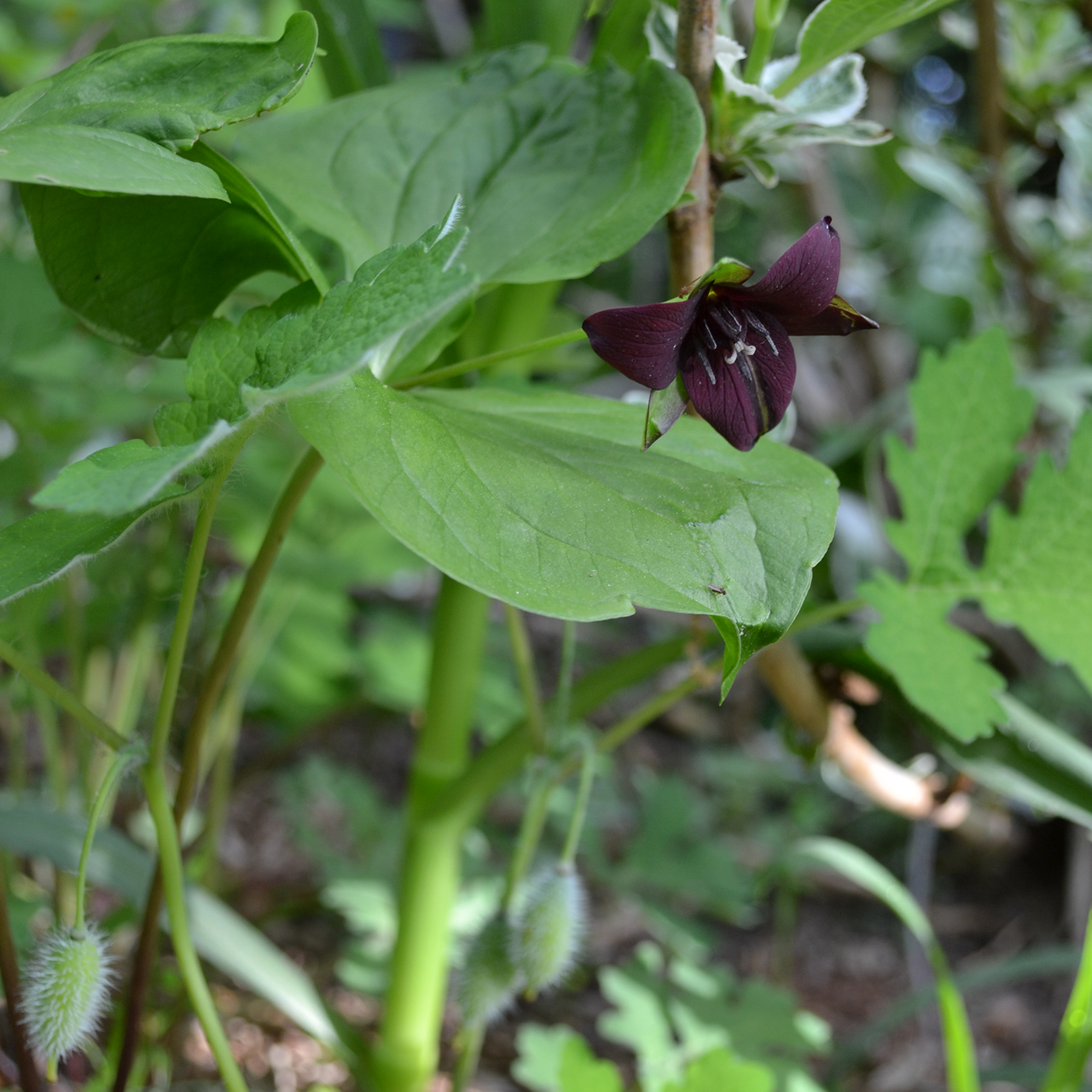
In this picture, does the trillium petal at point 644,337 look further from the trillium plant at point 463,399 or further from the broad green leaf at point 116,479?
the broad green leaf at point 116,479

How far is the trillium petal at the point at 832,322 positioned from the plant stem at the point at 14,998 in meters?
0.62

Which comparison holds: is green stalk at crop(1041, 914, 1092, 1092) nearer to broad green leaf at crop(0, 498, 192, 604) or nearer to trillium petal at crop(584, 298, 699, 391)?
trillium petal at crop(584, 298, 699, 391)

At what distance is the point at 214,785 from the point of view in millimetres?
1180

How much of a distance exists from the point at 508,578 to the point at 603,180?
315 millimetres

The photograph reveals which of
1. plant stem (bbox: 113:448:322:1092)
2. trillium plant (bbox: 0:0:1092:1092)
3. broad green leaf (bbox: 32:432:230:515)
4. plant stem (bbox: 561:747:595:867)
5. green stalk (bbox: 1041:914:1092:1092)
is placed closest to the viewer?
broad green leaf (bbox: 32:432:230:515)

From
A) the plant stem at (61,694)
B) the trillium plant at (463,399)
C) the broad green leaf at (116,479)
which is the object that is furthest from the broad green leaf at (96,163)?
the plant stem at (61,694)

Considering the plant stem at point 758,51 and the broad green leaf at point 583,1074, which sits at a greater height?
the plant stem at point 758,51

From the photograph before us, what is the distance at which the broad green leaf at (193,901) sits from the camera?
0.80 metres

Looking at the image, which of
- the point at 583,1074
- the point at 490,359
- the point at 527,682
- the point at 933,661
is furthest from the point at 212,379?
the point at 583,1074

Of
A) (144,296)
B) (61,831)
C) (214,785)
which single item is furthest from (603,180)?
(214,785)

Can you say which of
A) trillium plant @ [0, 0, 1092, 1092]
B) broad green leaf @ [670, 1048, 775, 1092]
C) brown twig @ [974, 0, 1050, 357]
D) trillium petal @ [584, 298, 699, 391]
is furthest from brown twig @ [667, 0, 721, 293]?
brown twig @ [974, 0, 1050, 357]

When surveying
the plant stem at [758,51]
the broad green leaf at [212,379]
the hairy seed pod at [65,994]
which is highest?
the plant stem at [758,51]

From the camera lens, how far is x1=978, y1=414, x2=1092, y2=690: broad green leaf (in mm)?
694

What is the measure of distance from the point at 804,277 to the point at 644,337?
0.30 ft
